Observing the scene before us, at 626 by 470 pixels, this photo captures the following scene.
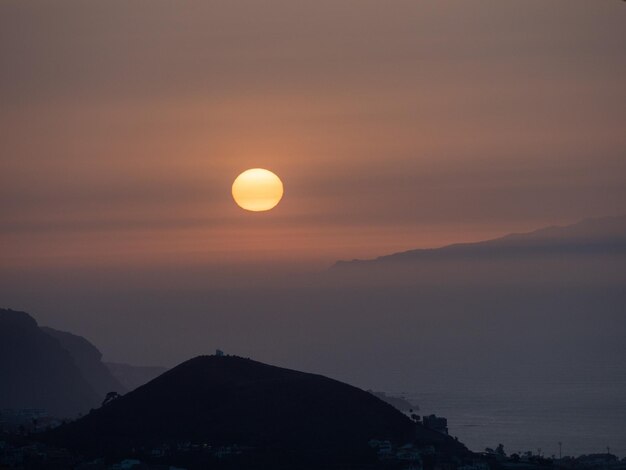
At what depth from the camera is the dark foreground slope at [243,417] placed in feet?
375

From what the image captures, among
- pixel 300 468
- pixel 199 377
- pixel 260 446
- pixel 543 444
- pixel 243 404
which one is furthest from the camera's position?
pixel 543 444

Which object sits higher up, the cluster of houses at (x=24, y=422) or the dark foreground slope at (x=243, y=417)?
the cluster of houses at (x=24, y=422)

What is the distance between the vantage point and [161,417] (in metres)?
123

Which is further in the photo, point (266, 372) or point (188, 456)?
point (266, 372)

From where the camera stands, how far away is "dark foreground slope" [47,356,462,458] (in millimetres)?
114169

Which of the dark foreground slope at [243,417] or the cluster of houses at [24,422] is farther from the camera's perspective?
the cluster of houses at [24,422]

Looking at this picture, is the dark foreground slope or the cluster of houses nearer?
the dark foreground slope

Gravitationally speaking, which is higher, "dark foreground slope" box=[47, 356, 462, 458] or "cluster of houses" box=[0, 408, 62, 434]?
"cluster of houses" box=[0, 408, 62, 434]

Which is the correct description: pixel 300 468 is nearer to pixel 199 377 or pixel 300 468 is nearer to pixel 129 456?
pixel 129 456

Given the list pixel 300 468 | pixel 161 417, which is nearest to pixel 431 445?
pixel 300 468

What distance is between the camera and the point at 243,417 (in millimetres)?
118000

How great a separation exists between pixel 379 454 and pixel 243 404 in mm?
16739

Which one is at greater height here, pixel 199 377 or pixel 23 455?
pixel 199 377

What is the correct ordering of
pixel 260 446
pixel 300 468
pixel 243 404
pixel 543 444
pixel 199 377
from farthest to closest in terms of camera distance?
pixel 543 444 < pixel 199 377 < pixel 243 404 < pixel 260 446 < pixel 300 468
